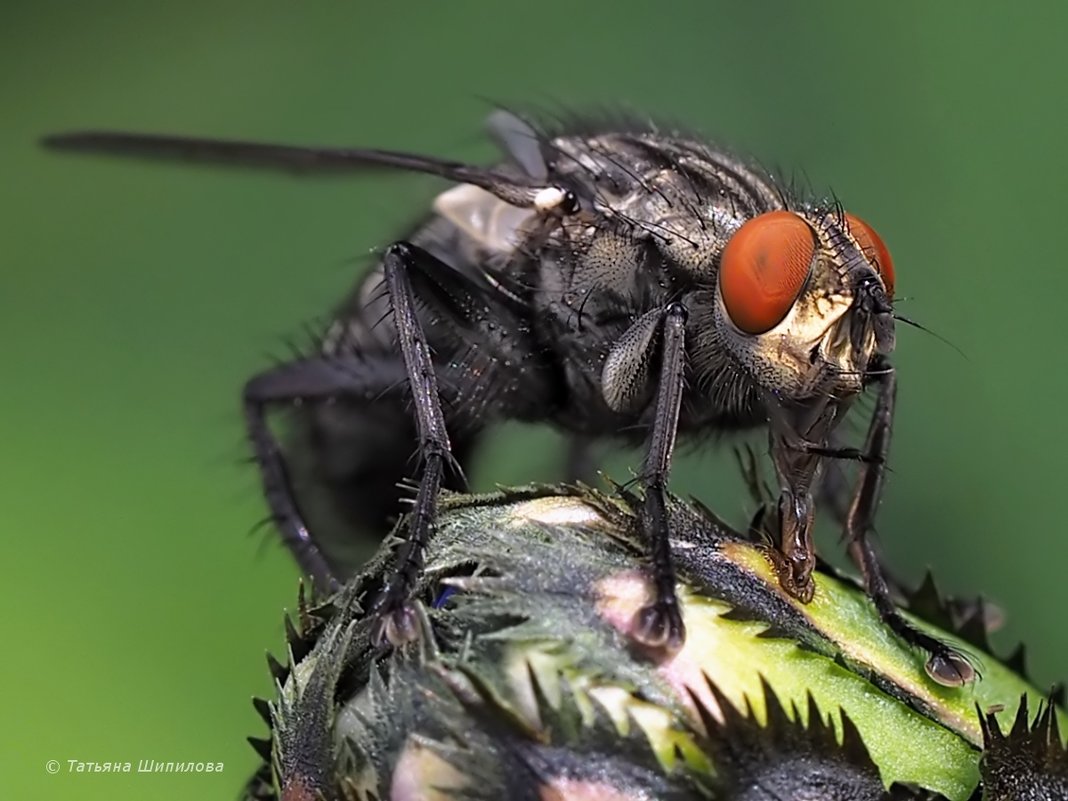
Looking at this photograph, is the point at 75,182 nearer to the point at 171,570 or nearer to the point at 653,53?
the point at 171,570

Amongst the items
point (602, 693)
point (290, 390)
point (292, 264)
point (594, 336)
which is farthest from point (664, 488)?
point (292, 264)

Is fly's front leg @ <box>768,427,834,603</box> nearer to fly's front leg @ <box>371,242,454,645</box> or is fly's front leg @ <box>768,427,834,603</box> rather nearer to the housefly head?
the housefly head

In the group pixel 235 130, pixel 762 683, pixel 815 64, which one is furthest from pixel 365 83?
pixel 762 683

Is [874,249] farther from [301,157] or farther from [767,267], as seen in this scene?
[301,157]

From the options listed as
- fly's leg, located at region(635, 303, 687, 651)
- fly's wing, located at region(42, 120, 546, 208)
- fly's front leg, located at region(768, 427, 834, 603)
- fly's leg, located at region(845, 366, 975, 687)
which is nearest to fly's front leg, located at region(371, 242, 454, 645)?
fly's wing, located at region(42, 120, 546, 208)

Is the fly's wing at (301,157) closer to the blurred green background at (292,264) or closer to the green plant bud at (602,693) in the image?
the blurred green background at (292,264)
